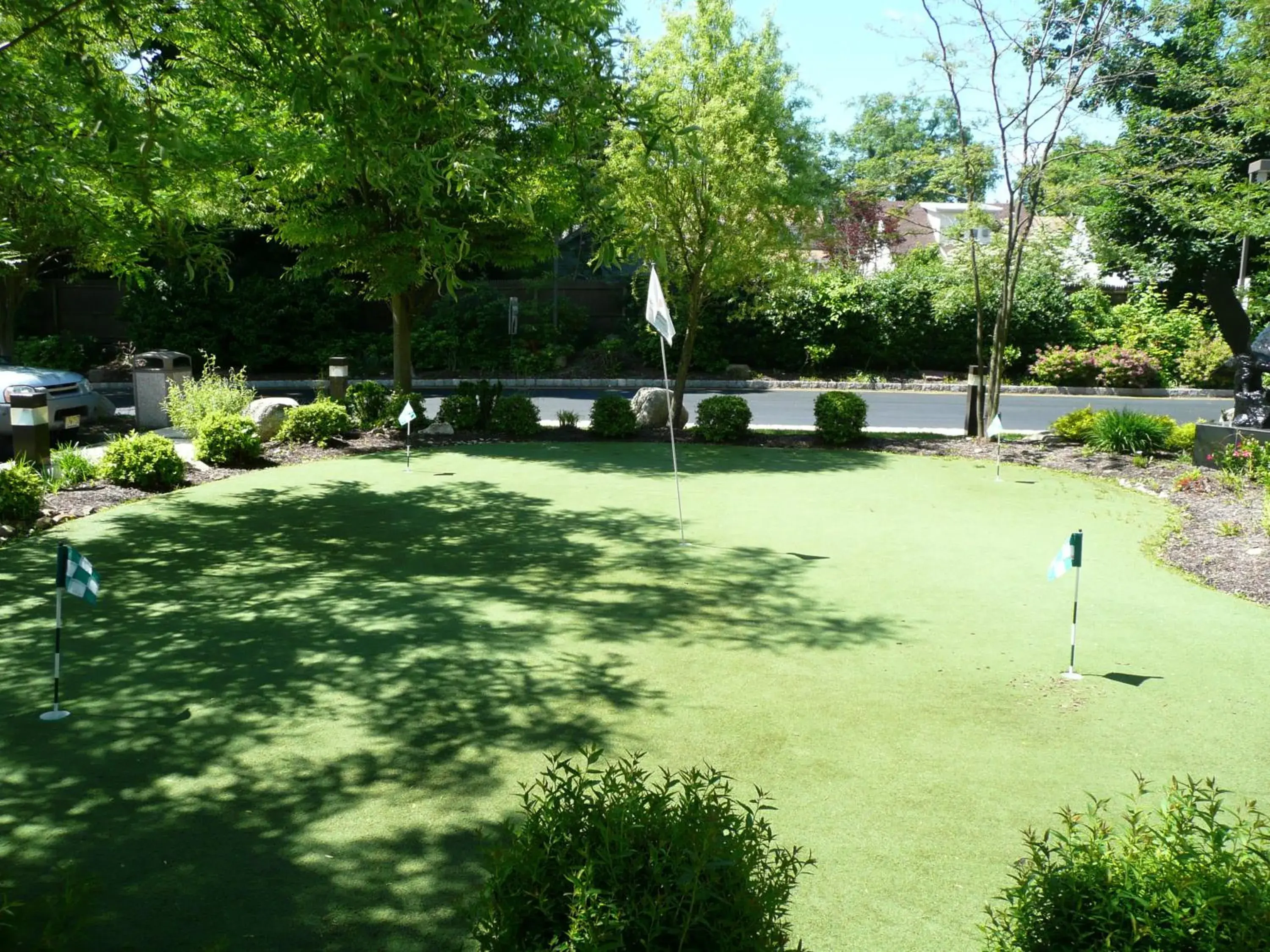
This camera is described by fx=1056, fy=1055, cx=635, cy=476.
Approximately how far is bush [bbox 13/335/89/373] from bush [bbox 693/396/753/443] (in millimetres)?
16410

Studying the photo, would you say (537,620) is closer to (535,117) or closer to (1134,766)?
(1134,766)

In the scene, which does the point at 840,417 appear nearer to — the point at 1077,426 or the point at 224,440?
the point at 1077,426

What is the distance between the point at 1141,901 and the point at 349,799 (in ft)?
10.8

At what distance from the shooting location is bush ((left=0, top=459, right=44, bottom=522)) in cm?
965

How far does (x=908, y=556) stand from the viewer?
937 cm

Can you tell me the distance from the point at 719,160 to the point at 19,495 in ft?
32.7

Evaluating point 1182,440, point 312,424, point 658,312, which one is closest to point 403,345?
point 312,424

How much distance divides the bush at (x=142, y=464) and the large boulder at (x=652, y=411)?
7832mm

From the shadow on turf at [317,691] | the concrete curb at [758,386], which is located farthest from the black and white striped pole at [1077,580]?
the concrete curb at [758,386]

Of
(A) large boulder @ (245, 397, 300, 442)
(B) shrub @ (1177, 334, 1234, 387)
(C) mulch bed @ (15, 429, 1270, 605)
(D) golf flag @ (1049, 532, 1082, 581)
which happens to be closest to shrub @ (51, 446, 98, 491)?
(C) mulch bed @ (15, 429, 1270, 605)

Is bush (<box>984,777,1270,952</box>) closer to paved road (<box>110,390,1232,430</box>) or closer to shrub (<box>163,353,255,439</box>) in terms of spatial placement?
shrub (<box>163,353,255,439</box>)

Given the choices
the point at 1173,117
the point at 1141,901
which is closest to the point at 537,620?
the point at 1141,901

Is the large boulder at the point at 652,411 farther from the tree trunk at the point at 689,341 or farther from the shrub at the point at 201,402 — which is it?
the shrub at the point at 201,402

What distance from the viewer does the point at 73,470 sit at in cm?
1146
